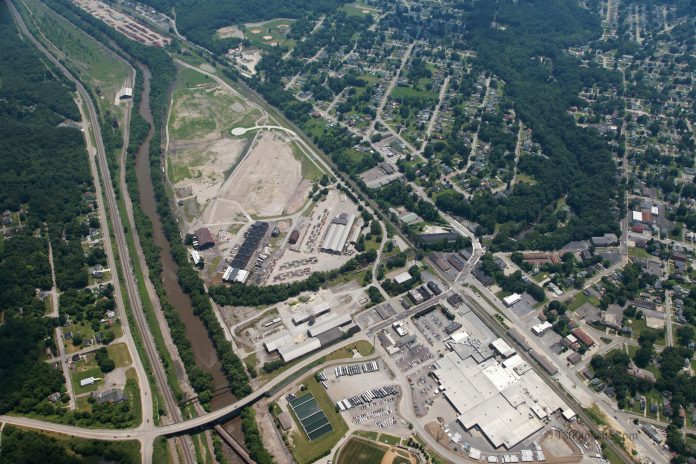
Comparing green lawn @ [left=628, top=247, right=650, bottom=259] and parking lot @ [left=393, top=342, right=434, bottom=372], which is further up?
green lawn @ [left=628, top=247, right=650, bottom=259]

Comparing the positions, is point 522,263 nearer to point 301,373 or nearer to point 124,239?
point 301,373

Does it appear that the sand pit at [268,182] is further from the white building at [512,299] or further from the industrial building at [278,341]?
the white building at [512,299]

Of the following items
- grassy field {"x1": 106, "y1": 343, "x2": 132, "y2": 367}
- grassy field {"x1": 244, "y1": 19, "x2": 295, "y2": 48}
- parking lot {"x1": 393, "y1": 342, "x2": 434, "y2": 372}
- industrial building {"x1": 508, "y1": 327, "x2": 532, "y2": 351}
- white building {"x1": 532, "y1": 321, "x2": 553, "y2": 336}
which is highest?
grassy field {"x1": 244, "y1": 19, "x2": 295, "y2": 48}

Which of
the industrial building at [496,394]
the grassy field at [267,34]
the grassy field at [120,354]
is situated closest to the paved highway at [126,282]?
the grassy field at [120,354]

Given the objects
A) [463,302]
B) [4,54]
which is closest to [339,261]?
[463,302]

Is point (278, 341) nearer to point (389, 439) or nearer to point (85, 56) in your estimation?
point (389, 439)

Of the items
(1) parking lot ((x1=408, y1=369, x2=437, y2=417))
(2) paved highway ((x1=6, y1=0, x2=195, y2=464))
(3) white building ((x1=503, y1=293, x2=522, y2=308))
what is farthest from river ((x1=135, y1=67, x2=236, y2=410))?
(3) white building ((x1=503, y1=293, x2=522, y2=308))

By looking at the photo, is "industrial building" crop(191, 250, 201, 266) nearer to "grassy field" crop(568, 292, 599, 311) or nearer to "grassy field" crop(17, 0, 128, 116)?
"grassy field" crop(17, 0, 128, 116)

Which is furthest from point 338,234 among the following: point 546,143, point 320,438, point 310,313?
point 546,143
